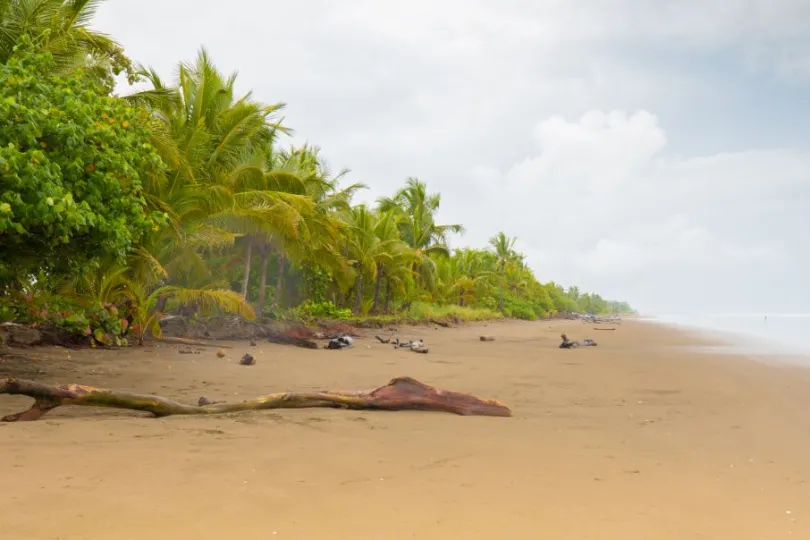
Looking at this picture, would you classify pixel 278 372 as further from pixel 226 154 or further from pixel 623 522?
pixel 226 154

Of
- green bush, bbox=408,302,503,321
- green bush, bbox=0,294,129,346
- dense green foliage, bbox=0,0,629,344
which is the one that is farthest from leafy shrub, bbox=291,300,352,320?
green bush, bbox=0,294,129,346

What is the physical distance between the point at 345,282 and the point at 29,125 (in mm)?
16988

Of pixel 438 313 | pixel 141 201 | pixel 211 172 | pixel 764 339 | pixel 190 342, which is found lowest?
pixel 190 342

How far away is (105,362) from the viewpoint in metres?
8.41

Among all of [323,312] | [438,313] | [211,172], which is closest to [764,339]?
[438,313]

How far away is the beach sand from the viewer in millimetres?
2527

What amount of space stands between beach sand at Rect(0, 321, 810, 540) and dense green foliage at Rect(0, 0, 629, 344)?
6.14ft

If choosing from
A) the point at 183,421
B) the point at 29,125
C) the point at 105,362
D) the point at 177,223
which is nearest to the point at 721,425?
the point at 183,421

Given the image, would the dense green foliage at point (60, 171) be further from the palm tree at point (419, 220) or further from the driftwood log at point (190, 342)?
the palm tree at point (419, 220)

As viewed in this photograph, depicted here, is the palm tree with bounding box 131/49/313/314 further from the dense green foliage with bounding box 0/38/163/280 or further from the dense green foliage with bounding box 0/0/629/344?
the dense green foliage with bounding box 0/38/163/280

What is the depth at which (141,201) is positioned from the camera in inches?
258

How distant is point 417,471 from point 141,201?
485 centimetres

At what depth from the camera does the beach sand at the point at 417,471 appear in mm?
2527

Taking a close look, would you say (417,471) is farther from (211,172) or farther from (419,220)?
(419,220)
